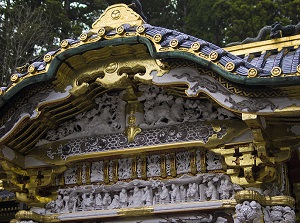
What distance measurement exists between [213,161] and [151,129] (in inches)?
32.7

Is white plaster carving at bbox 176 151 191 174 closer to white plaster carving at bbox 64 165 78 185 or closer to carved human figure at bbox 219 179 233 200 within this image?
carved human figure at bbox 219 179 233 200

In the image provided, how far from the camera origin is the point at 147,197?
6297 millimetres

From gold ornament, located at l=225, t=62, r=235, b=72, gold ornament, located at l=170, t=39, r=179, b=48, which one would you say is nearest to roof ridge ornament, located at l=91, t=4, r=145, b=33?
gold ornament, located at l=170, t=39, r=179, b=48

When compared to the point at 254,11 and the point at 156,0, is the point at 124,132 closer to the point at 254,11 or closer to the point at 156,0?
the point at 254,11

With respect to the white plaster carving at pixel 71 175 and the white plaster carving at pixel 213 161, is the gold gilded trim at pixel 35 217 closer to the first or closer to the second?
the white plaster carving at pixel 71 175

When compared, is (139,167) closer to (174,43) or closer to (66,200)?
(66,200)

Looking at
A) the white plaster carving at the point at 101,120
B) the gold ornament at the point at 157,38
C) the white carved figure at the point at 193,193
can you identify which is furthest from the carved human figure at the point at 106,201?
the gold ornament at the point at 157,38

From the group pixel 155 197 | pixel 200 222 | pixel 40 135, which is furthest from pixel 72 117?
pixel 200 222

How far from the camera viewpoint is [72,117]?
678 cm

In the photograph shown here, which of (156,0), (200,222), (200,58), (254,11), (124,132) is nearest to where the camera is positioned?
(200,58)

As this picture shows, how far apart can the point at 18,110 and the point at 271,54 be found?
313 cm

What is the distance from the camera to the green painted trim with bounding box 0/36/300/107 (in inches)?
199

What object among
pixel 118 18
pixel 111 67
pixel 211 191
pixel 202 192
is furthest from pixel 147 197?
Answer: pixel 118 18

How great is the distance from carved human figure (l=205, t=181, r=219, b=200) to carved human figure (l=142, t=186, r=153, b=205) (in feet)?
2.25
